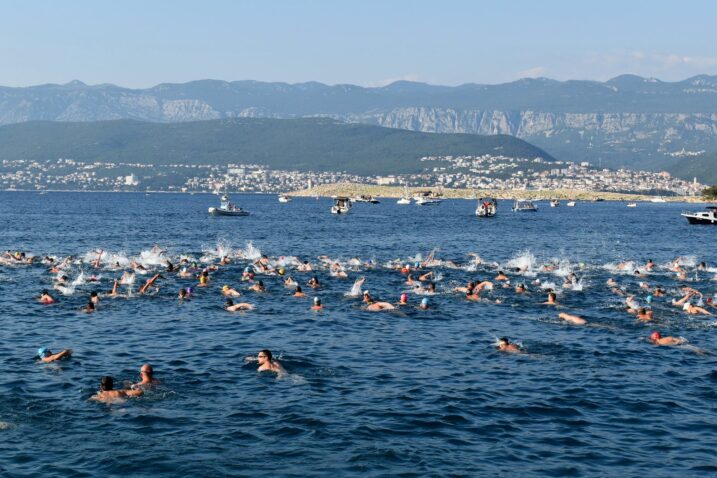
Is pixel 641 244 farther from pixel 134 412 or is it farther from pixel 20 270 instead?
pixel 134 412

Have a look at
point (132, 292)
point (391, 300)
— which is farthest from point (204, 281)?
point (391, 300)

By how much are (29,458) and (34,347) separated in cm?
1193

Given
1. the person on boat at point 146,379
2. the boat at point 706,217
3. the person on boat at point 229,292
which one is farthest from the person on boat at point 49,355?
the boat at point 706,217

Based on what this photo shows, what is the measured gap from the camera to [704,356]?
28.1m

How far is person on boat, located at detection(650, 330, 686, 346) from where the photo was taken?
30078 millimetres

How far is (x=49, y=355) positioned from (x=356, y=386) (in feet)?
34.3

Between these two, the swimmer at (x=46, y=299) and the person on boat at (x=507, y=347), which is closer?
the person on boat at (x=507, y=347)

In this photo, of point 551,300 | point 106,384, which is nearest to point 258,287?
point 551,300

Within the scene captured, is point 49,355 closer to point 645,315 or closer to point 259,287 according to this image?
point 259,287

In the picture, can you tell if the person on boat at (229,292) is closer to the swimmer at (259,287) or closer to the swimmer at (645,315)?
the swimmer at (259,287)

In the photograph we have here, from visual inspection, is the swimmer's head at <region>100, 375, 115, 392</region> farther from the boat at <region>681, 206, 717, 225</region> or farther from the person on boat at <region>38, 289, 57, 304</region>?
the boat at <region>681, 206, 717, 225</region>

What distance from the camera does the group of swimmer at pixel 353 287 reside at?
2930cm

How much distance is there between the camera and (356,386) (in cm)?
2406

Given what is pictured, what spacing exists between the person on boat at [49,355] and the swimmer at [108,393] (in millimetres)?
4702
